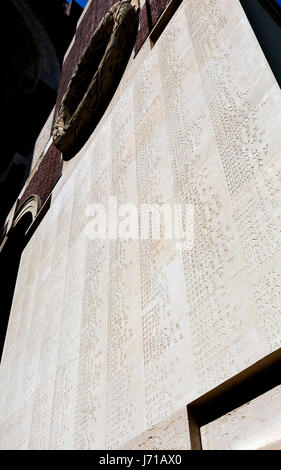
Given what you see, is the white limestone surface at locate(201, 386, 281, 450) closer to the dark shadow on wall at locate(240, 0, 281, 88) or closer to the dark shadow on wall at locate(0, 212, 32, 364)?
the dark shadow on wall at locate(240, 0, 281, 88)

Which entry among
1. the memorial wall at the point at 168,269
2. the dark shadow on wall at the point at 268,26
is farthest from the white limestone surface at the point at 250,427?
the dark shadow on wall at the point at 268,26

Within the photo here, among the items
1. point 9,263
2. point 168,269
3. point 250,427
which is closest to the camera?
point 250,427

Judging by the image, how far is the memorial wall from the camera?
7.98ft

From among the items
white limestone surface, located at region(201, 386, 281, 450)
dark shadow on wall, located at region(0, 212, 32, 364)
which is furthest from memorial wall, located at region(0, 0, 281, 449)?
dark shadow on wall, located at region(0, 212, 32, 364)

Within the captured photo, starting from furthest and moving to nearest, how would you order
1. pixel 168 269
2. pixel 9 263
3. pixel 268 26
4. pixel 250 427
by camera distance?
1. pixel 9 263
2. pixel 268 26
3. pixel 168 269
4. pixel 250 427

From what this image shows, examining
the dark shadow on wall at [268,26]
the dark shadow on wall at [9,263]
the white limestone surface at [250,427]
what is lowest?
the dark shadow on wall at [9,263]

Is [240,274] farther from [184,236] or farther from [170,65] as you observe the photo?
[170,65]

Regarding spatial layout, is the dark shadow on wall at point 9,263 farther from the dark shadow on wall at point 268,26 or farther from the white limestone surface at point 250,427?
the white limestone surface at point 250,427

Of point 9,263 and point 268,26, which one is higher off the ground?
point 268,26

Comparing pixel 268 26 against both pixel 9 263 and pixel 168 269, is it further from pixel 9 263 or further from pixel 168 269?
pixel 9 263

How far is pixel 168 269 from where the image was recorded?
316 cm

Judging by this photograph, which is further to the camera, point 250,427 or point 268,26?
point 268,26

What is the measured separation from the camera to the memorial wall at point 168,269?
2432 mm

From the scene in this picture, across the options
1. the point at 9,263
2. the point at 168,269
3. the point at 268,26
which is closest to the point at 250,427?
the point at 168,269
